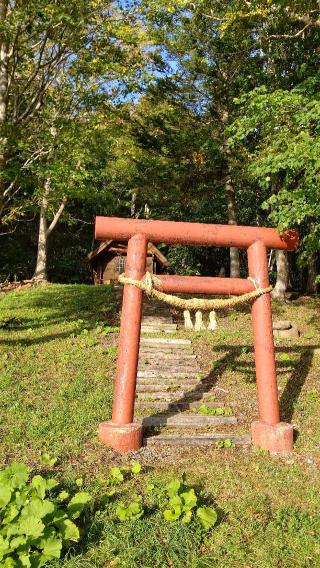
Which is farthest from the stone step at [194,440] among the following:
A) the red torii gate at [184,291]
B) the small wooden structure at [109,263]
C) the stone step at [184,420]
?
the small wooden structure at [109,263]

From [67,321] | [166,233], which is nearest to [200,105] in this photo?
[67,321]

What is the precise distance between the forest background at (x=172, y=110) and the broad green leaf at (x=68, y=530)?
17.1ft

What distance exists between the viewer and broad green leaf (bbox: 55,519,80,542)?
11.5ft

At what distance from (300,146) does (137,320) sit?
13.2 feet

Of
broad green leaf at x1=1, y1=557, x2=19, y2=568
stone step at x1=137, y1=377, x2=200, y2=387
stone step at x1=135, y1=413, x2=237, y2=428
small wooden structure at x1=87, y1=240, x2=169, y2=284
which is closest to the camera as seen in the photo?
broad green leaf at x1=1, y1=557, x2=19, y2=568

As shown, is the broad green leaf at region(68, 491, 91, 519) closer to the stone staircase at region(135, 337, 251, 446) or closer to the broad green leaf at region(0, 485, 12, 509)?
the broad green leaf at region(0, 485, 12, 509)

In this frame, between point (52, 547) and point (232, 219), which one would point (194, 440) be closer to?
point (52, 547)

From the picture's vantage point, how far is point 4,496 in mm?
3543

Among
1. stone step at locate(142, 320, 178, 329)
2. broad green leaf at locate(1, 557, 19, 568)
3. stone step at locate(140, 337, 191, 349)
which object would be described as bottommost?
broad green leaf at locate(1, 557, 19, 568)

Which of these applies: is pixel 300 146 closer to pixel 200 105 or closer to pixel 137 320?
pixel 137 320

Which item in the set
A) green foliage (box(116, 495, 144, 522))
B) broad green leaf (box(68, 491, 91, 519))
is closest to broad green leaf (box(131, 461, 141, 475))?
green foliage (box(116, 495, 144, 522))

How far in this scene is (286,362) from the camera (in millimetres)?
10062

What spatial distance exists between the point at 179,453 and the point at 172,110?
14.8m

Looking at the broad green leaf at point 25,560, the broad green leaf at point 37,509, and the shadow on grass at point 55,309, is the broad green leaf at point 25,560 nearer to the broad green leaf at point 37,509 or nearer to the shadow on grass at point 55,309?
the broad green leaf at point 37,509
